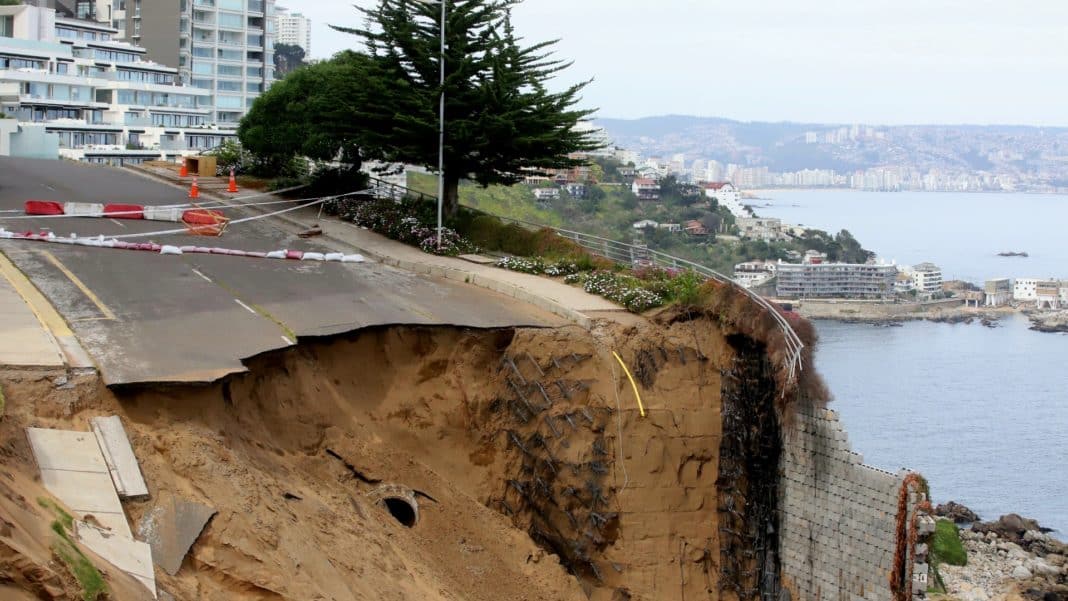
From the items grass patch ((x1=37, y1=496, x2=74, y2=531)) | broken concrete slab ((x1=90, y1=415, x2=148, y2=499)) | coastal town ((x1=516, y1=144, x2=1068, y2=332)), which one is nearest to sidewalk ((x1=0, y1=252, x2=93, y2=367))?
broken concrete slab ((x1=90, y1=415, x2=148, y2=499))

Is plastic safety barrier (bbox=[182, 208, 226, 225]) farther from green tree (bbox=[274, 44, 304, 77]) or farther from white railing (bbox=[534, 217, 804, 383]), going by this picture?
green tree (bbox=[274, 44, 304, 77])

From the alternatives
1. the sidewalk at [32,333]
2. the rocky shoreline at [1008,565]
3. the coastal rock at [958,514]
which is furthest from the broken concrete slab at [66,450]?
the coastal rock at [958,514]

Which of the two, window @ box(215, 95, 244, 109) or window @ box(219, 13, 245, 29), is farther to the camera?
window @ box(215, 95, 244, 109)

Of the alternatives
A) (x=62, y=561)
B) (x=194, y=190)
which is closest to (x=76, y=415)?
(x=62, y=561)

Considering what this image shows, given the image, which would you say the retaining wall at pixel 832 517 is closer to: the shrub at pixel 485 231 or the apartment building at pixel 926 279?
the shrub at pixel 485 231

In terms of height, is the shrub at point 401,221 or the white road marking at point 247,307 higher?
the shrub at point 401,221

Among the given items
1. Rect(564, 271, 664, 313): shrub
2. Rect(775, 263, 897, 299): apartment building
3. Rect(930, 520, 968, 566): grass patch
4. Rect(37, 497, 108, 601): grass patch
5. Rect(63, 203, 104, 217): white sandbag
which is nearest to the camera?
Rect(37, 497, 108, 601): grass patch

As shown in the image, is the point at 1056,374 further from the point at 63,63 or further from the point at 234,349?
the point at 234,349
